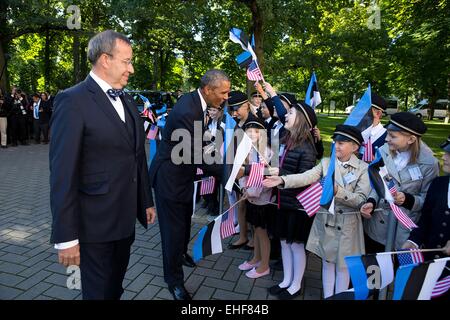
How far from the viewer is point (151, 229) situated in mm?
5387

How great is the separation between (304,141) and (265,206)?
913mm

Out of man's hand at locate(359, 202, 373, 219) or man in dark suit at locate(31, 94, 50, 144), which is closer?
man's hand at locate(359, 202, 373, 219)

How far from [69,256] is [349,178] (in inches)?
A: 91.6

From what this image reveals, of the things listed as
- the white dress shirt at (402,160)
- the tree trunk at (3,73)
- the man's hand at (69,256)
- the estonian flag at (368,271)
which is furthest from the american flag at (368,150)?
the tree trunk at (3,73)

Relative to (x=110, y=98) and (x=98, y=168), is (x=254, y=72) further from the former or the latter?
(x=98, y=168)

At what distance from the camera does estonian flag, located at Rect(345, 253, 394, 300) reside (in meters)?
2.40

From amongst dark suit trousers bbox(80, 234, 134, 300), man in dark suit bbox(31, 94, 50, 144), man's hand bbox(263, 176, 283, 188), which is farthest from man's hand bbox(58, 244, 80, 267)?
man in dark suit bbox(31, 94, 50, 144)

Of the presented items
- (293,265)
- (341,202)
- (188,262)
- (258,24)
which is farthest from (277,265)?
(258,24)

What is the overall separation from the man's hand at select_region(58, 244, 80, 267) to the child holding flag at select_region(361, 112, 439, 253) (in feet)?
7.43

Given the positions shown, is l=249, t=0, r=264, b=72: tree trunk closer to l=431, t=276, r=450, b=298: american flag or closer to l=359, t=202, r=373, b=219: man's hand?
l=359, t=202, r=373, b=219: man's hand

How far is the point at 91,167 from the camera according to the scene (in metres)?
2.19
